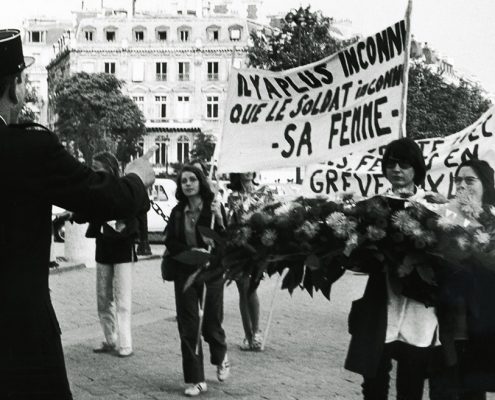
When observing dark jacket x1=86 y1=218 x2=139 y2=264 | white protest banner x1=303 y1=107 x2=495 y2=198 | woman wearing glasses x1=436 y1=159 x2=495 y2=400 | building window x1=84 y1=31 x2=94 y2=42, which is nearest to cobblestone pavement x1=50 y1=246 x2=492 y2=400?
dark jacket x1=86 y1=218 x2=139 y2=264

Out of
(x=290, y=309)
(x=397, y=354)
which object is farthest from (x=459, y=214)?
(x=290, y=309)

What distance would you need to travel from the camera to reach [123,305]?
9289mm

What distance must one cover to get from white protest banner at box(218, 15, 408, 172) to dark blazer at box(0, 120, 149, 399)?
145 inches

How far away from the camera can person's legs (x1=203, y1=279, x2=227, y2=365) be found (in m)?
7.97

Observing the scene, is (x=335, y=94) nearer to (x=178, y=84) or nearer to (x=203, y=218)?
(x=203, y=218)

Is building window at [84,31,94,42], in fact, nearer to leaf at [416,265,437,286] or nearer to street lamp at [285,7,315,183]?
street lamp at [285,7,315,183]

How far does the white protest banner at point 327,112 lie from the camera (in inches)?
272

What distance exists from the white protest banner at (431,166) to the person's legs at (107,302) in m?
2.04

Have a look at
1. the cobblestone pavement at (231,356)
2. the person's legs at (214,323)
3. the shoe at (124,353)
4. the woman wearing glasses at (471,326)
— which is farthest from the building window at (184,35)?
the woman wearing glasses at (471,326)

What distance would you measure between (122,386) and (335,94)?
8.81 feet

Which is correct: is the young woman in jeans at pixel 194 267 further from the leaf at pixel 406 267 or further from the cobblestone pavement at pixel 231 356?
the leaf at pixel 406 267

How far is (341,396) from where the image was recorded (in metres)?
7.43

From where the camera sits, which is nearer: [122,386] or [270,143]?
[270,143]

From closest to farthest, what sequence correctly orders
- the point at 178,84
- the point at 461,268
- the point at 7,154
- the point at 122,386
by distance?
→ the point at 7,154, the point at 461,268, the point at 122,386, the point at 178,84
